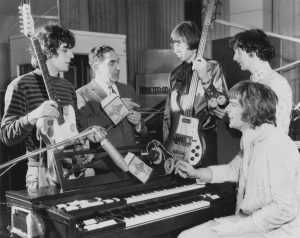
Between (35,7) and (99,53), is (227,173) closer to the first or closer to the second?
(99,53)

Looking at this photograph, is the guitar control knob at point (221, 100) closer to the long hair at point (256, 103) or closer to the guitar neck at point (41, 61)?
the long hair at point (256, 103)

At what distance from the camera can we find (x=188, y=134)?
2.72 meters

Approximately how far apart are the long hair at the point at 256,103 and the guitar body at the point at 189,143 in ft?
2.45

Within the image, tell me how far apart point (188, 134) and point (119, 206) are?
94 centimetres

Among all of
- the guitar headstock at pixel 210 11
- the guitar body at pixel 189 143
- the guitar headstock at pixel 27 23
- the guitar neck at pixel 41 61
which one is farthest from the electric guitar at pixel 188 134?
the guitar headstock at pixel 27 23

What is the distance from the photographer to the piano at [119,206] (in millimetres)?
1777

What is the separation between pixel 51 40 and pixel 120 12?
4.94m

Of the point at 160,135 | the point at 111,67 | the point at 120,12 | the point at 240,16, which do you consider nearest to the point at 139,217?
the point at 111,67

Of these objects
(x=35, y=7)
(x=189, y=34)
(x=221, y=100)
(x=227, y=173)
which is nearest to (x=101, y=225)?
(x=227, y=173)

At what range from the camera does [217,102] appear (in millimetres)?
2631

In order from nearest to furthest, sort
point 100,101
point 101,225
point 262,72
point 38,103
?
point 101,225
point 38,103
point 262,72
point 100,101

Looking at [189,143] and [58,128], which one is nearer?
[58,128]

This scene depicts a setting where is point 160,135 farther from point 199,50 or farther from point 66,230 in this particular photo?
point 66,230

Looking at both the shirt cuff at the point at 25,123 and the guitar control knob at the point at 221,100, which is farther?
the guitar control knob at the point at 221,100
